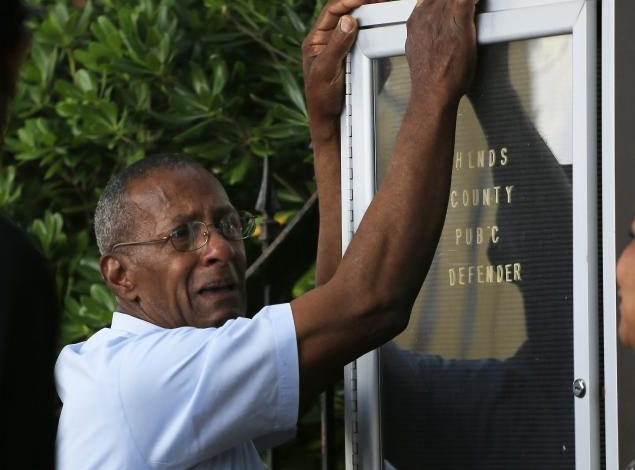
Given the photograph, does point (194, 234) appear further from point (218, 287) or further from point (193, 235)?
point (218, 287)

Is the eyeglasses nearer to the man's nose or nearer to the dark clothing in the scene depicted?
the man's nose

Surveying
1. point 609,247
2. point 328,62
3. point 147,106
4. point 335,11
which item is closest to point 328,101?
point 328,62

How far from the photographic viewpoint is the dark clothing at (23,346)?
55.4 inches

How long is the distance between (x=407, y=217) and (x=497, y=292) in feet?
0.76

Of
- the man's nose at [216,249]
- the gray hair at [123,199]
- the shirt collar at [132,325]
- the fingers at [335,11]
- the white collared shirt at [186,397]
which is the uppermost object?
the fingers at [335,11]

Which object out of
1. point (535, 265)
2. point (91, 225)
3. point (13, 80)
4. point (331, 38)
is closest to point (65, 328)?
point (91, 225)

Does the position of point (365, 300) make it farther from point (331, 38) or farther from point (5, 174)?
point (5, 174)

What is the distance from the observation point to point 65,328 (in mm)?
3984

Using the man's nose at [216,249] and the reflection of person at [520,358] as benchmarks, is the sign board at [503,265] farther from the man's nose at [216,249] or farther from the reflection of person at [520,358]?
the man's nose at [216,249]

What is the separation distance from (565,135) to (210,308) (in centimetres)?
93

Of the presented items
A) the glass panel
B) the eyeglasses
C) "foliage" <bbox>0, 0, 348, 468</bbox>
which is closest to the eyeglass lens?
the eyeglasses

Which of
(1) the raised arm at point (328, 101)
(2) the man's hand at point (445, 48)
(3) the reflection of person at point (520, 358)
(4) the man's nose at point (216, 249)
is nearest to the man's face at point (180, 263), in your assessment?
(4) the man's nose at point (216, 249)

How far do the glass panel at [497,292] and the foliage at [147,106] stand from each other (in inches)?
50.5

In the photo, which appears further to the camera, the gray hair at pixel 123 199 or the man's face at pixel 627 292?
the gray hair at pixel 123 199
